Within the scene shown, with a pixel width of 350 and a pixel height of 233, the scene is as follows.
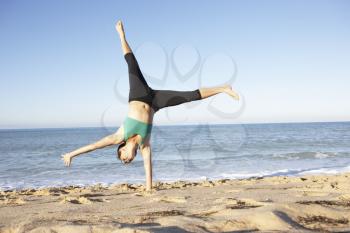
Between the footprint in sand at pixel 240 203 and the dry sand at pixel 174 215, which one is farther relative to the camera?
the footprint in sand at pixel 240 203

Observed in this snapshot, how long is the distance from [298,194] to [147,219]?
3.51 m

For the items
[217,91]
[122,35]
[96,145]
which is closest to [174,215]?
[96,145]

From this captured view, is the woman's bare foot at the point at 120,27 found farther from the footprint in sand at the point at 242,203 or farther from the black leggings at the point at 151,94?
the footprint in sand at the point at 242,203

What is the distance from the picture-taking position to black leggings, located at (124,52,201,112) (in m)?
6.05

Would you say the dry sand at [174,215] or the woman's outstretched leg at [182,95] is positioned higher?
the woman's outstretched leg at [182,95]

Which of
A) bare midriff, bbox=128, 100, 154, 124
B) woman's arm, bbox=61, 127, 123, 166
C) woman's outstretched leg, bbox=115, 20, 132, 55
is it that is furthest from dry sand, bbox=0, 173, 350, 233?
woman's outstretched leg, bbox=115, 20, 132, 55

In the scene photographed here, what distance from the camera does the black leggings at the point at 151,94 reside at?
6051mm

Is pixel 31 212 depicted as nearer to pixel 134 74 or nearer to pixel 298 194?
pixel 134 74

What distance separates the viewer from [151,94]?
614 centimetres

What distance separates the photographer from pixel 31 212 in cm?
542

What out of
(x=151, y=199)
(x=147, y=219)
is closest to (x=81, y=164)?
(x=151, y=199)

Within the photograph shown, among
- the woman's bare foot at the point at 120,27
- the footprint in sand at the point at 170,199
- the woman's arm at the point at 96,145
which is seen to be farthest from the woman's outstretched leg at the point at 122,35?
the footprint in sand at the point at 170,199

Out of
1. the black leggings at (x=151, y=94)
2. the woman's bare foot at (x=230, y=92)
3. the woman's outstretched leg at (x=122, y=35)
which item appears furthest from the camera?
the woman's outstretched leg at (x=122, y=35)

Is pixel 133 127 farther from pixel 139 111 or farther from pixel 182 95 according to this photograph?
pixel 182 95
